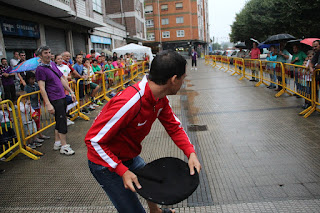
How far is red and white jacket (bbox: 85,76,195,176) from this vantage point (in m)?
1.74

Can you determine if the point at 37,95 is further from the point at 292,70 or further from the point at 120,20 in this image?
the point at 120,20

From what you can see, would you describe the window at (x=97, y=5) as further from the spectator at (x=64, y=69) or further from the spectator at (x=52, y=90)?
the spectator at (x=52, y=90)

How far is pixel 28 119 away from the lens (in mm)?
5203

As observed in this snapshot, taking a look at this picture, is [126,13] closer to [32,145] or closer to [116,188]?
[32,145]

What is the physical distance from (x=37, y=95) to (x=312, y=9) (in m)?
18.2

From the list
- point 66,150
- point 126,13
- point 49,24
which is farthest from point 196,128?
point 126,13

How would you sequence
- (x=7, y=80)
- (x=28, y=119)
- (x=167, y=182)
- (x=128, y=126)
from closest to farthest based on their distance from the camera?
(x=167, y=182), (x=128, y=126), (x=28, y=119), (x=7, y=80)

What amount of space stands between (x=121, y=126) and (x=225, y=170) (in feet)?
8.29

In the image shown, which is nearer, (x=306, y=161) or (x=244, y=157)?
(x=306, y=161)

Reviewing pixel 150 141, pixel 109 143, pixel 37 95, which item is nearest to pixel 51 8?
pixel 37 95

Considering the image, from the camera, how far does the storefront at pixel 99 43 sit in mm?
20306

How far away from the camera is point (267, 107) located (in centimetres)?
769

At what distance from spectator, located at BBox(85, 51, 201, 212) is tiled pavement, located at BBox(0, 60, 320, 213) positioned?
1.25m

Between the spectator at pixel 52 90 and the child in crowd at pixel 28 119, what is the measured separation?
0.58 meters
